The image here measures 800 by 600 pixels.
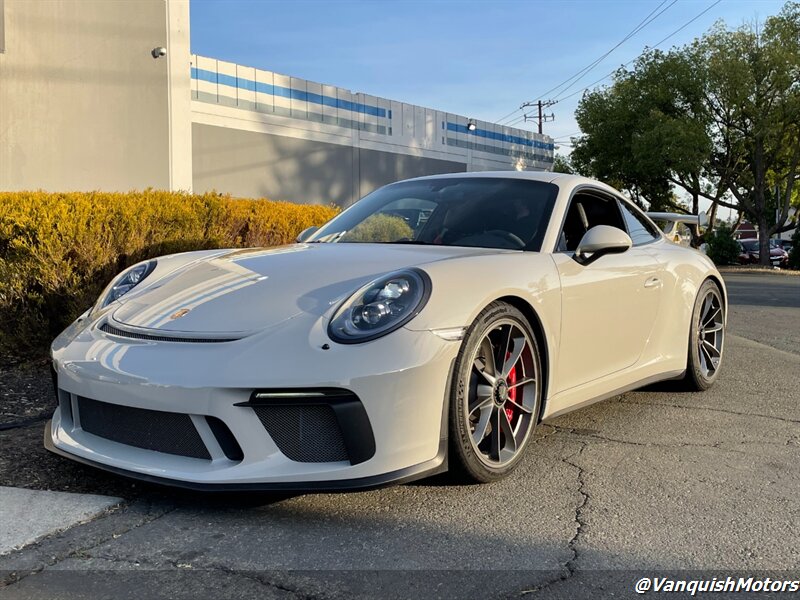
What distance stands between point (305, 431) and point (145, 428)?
0.61m

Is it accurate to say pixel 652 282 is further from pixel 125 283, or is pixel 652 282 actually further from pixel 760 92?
pixel 760 92

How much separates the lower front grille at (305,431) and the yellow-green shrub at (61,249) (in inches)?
135

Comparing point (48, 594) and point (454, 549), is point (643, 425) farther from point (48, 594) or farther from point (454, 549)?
point (48, 594)

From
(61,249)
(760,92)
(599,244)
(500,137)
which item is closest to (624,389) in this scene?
(599,244)

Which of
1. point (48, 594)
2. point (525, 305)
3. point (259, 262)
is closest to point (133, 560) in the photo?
point (48, 594)

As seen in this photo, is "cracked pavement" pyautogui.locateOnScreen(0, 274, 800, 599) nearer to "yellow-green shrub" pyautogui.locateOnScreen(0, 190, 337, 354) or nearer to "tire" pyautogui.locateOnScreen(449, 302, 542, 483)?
"tire" pyautogui.locateOnScreen(449, 302, 542, 483)

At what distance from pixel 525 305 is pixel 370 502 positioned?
1048mm

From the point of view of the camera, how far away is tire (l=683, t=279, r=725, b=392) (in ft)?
15.9

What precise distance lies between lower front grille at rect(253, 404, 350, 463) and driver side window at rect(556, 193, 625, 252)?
1.63 m

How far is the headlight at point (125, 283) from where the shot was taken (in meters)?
3.63

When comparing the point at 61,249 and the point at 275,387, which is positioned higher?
the point at 61,249

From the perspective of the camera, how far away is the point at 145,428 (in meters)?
2.78

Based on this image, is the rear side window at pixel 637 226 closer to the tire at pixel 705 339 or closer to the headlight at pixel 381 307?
the tire at pixel 705 339

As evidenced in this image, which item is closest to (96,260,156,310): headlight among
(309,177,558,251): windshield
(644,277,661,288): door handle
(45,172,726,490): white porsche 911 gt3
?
(45,172,726,490): white porsche 911 gt3
